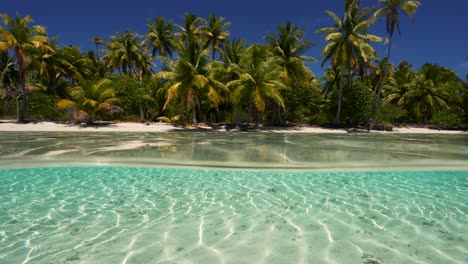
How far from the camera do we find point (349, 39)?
79.8 ft

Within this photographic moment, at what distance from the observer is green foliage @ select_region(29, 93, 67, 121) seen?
24.5m

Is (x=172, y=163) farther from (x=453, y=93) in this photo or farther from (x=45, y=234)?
(x=453, y=93)

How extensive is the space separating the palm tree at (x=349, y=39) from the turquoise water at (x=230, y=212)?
1817 centimetres

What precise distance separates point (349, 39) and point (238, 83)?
10046 mm

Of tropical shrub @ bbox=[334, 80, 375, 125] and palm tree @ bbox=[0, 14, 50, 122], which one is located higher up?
palm tree @ bbox=[0, 14, 50, 122]

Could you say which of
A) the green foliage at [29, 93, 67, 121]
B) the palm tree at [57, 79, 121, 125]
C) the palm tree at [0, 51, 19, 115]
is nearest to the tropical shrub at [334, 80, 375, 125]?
the palm tree at [57, 79, 121, 125]

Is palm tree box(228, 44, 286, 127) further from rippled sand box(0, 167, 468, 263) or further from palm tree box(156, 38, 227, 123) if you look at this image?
rippled sand box(0, 167, 468, 263)

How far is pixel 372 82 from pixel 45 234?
3809cm

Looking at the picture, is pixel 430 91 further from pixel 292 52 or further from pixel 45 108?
pixel 45 108

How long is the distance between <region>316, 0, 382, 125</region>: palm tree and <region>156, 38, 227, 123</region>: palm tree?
1019 cm

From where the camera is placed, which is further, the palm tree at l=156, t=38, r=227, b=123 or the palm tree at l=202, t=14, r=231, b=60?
the palm tree at l=202, t=14, r=231, b=60

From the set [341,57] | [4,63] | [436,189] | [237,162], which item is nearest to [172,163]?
[237,162]

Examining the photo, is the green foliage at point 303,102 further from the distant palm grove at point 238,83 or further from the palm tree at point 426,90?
the palm tree at point 426,90

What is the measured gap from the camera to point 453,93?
3086 cm
